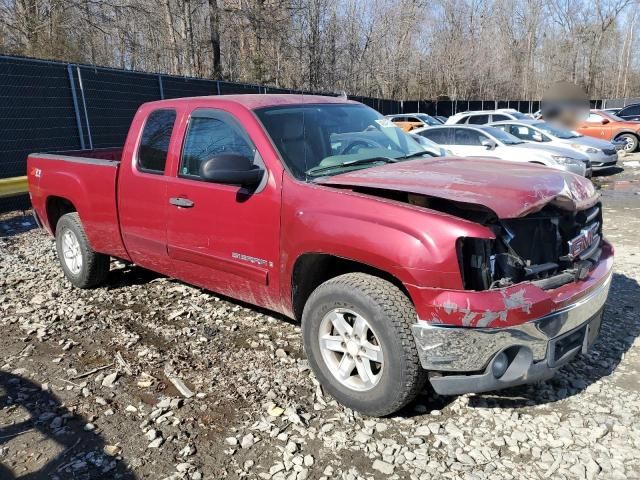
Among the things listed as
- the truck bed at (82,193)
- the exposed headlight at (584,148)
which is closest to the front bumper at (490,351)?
the truck bed at (82,193)

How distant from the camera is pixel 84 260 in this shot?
5371mm

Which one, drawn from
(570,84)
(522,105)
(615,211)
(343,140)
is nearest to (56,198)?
(343,140)

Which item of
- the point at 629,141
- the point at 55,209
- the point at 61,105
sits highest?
the point at 61,105

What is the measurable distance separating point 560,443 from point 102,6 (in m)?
22.9

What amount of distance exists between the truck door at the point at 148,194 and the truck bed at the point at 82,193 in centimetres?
19

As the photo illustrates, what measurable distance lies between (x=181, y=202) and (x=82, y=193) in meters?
1.60

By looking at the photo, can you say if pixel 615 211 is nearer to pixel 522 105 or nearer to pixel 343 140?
pixel 343 140

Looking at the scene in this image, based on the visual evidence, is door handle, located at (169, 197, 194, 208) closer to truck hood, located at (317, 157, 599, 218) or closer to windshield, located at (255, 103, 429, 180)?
windshield, located at (255, 103, 429, 180)

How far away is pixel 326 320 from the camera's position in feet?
10.6

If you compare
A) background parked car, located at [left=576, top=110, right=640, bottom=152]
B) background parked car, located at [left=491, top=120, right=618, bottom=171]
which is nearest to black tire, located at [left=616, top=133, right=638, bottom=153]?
background parked car, located at [left=576, top=110, right=640, bottom=152]

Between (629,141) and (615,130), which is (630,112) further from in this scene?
(615,130)

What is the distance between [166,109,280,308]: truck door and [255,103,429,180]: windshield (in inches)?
8.9

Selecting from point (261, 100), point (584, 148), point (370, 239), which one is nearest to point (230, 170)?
point (261, 100)

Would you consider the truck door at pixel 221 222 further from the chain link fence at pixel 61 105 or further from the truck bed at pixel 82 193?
the chain link fence at pixel 61 105
